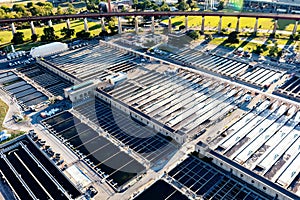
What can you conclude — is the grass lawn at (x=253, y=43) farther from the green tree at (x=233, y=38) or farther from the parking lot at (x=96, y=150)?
the parking lot at (x=96, y=150)

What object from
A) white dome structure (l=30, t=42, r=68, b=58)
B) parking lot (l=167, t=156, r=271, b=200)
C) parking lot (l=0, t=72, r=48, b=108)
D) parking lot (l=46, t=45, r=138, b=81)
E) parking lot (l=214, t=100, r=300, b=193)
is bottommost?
parking lot (l=167, t=156, r=271, b=200)

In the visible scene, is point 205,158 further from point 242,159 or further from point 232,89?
point 232,89

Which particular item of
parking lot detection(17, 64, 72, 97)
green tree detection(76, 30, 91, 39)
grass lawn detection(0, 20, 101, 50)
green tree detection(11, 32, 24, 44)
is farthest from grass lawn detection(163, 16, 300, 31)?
parking lot detection(17, 64, 72, 97)

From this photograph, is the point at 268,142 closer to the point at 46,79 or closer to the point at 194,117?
the point at 194,117

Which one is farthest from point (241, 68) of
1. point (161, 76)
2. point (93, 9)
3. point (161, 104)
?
point (93, 9)

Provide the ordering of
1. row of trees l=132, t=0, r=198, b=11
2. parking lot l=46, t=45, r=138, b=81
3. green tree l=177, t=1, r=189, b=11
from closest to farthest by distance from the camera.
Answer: parking lot l=46, t=45, r=138, b=81
green tree l=177, t=1, r=189, b=11
row of trees l=132, t=0, r=198, b=11

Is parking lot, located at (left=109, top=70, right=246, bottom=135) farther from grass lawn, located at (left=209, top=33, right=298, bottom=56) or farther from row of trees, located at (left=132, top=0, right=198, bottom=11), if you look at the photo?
row of trees, located at (left=132, top=0, right=198, bottom=11)
